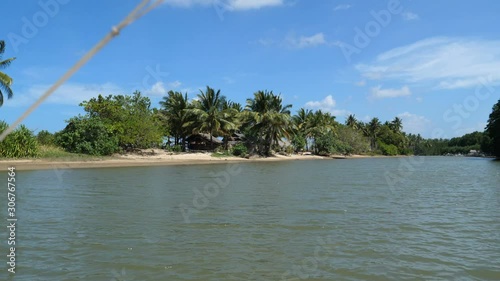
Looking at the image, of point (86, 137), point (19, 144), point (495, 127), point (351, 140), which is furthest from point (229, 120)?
point (495, 127)

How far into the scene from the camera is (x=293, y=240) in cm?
759

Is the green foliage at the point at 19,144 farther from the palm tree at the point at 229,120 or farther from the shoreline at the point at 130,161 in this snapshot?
the palm tree at the point at 229,120

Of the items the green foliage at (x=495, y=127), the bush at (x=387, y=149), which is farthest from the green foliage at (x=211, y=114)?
the bush at (x=387, y=149)

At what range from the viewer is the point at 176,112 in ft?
172

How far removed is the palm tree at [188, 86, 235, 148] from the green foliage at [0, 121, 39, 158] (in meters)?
20.8

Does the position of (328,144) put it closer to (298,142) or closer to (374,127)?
(298,142)

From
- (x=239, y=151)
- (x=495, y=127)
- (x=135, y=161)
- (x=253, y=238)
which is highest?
(x=495, y=127)

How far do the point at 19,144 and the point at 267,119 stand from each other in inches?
1165

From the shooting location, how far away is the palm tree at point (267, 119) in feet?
166

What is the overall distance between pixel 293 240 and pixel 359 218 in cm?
303

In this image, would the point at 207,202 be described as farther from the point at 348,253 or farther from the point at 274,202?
the point at 348,253

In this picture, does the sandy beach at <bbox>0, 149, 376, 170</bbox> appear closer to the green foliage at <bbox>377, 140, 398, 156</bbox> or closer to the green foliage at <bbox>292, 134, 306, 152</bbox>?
the green foliage at <bbox>292, 134, 306, 152</bbox>

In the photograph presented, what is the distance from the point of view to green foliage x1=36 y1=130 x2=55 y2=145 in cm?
3572

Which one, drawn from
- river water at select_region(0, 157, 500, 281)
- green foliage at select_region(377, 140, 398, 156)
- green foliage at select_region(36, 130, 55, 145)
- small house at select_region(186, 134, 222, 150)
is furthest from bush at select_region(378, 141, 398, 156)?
river water at select_region(0, 157, 500, 281)
